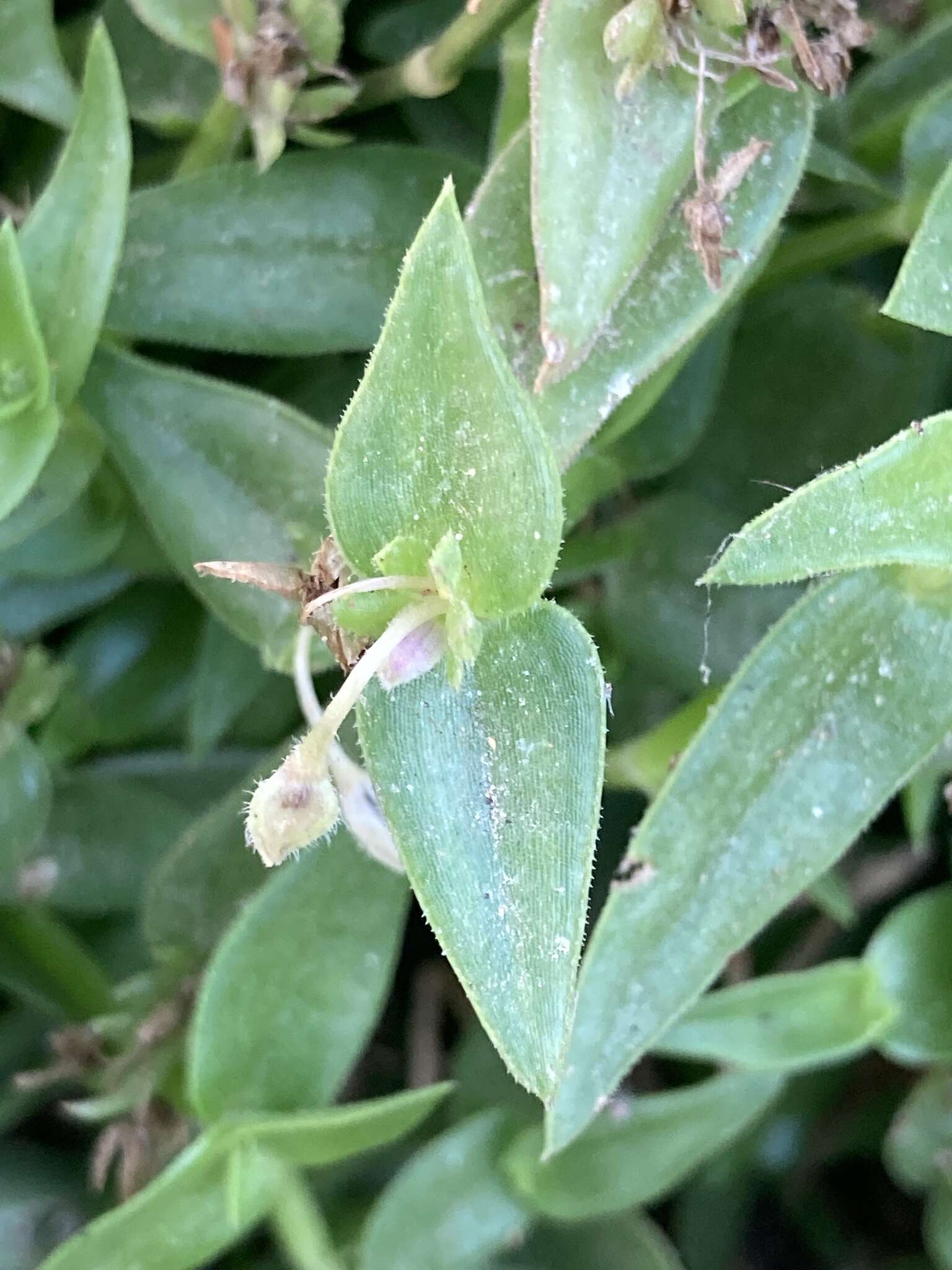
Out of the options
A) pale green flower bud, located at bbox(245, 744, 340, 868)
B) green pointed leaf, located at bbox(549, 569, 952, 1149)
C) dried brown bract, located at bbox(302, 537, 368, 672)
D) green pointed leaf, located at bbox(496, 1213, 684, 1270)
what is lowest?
green pointed leaf, located at bbox(496, 1213, 684, 1270)

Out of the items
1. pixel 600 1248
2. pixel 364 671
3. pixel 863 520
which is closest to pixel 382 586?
pixel 364 671

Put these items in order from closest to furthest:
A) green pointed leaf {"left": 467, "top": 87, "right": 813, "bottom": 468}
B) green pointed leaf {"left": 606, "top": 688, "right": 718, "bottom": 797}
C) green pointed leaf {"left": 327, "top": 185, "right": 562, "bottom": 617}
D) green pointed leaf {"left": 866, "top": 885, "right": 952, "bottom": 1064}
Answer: green pointed leaf {"left": 327, "top": 185, "right": 562, "bottom": 617} < green pointed leaf {"left": 467, "top": 87, "right": 813, "bottom": 468} < green pointed leaf {"left": 606, "top": 688, "right": 718, "bottom": 797} < green pointed leaf {"left": 866, "top": 885, "right": 952, "bottom": 1064}

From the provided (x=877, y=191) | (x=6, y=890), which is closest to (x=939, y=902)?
(x=877, y=191)

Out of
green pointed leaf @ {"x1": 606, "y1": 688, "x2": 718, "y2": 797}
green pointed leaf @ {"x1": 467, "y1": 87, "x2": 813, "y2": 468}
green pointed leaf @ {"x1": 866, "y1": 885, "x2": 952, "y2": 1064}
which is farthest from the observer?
green pointed leaf @ {"x1": 866, "y1": 885, "x2": 952, "y2": 1064}

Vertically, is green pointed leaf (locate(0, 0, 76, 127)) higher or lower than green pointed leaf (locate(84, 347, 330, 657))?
higher

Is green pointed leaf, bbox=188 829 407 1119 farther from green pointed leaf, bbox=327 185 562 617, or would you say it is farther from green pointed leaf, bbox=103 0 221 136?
green pointed leaf, bbox=103 0 221 136

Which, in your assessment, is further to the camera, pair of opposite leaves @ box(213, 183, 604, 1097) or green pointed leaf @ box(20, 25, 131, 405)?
green pointed leaf @ box(20, 25, 131, 405)

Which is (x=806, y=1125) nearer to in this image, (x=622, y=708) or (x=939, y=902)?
(x=939, y=902)

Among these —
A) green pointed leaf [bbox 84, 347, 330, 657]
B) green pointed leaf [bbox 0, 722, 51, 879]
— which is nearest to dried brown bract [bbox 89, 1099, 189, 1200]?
green pointed leaf [bbox 0, 722, 51, 879]
